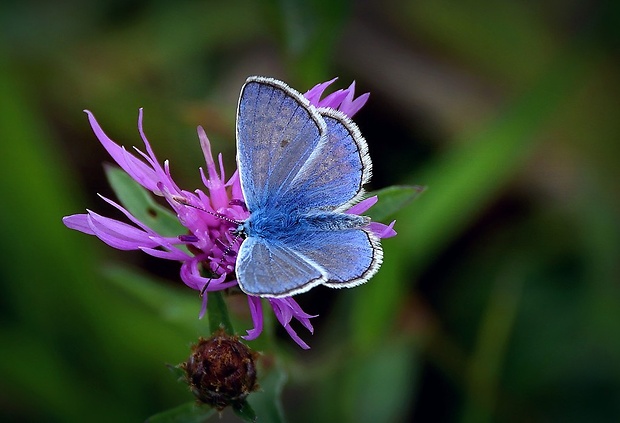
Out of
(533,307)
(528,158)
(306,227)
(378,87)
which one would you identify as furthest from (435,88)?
(306,227)

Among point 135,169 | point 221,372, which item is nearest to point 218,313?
point 221,372

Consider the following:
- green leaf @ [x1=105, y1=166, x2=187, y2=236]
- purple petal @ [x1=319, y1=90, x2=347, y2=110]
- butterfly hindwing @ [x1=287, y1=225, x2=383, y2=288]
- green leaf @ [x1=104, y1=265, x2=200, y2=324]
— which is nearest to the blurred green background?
green leaf @ [x1=104, y1=265, x2=200, y2=324]

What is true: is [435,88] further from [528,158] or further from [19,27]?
[19,27]

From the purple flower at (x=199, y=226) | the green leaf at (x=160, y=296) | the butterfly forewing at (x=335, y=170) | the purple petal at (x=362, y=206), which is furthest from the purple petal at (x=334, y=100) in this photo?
the green leaf at (x=160, y=296)

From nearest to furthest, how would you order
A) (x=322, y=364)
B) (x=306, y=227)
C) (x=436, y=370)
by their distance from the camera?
(x=306, y=227) < (x=322, y=364) < (x=436, y=370)

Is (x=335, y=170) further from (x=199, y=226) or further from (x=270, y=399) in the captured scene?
(x=270, y=399)

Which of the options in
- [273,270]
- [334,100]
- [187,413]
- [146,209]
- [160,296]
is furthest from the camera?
[160,296]
